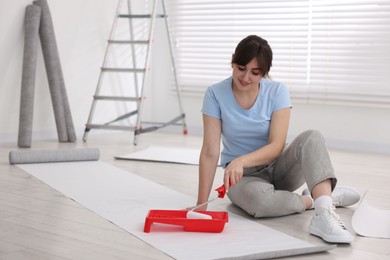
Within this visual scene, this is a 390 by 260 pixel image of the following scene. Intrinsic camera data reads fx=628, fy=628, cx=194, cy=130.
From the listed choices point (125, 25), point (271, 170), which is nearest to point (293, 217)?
point (271, 170)

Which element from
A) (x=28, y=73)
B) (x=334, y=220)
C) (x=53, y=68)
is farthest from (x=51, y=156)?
(x=334, y=220)

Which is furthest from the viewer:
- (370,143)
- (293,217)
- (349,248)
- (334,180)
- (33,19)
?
(370,143)

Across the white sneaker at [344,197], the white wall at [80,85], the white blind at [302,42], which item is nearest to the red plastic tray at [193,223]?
the white sneaker at [344,197]

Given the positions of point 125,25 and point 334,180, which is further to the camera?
point 125,25

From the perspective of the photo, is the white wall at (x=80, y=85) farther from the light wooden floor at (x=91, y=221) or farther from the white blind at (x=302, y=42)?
the light wooden floor at (x=91, y=221)

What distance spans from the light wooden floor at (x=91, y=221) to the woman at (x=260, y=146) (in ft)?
0.29

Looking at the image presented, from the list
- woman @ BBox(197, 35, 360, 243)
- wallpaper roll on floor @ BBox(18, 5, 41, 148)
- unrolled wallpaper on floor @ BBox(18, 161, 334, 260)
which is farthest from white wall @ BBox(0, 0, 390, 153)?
woman @ BBox(197, 35, 360, 243)

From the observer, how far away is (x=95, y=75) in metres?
5.17

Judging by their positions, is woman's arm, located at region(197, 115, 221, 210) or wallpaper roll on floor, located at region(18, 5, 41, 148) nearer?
woman's arm, located at region(197, 115, 221, 210)

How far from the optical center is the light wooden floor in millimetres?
1987

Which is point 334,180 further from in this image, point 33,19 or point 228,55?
point 228,55

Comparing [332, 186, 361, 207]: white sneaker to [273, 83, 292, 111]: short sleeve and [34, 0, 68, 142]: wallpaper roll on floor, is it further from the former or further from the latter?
[34, 0, 68, 142]: wallpaper roll on floor

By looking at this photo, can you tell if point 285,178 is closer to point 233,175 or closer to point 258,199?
point 258,199

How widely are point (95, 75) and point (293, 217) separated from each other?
302 centimetres
